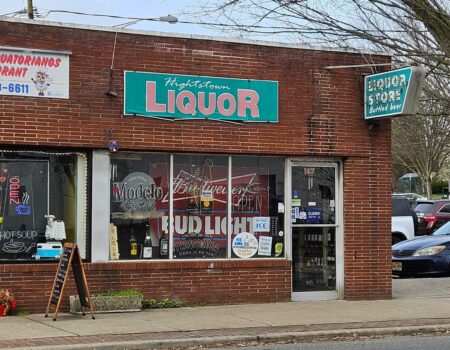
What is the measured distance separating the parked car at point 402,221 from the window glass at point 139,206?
11439mm

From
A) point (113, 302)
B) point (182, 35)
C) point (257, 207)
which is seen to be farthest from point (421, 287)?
point (182, 35)

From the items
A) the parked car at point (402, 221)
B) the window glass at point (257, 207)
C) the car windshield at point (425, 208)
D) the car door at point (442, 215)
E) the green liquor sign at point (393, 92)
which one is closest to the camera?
the green liquor sign at point (393, 92)

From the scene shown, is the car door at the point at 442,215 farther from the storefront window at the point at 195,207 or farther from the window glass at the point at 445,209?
the storefront window at the point at 195,207

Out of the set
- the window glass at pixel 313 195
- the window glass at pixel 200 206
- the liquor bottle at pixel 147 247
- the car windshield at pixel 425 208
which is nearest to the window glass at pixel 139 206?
the liquor bottle at pixel 147 247

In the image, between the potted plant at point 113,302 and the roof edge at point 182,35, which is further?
the roof edge at point 182,35

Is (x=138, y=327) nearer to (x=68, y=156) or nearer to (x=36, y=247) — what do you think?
(x=36, y=247)

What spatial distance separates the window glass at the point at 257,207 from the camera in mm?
12797

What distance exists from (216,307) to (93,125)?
3.60 m

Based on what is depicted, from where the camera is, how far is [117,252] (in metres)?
11.9

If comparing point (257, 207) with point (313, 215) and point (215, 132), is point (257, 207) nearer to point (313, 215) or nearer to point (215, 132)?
point (313, 215)

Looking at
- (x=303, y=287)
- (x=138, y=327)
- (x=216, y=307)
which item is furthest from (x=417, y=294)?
(x=138, y=327)

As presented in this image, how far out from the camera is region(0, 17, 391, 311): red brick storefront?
11328 mm

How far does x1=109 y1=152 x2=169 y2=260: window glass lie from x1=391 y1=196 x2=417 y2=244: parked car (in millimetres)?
11439

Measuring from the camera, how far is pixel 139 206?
1217 centimetres
